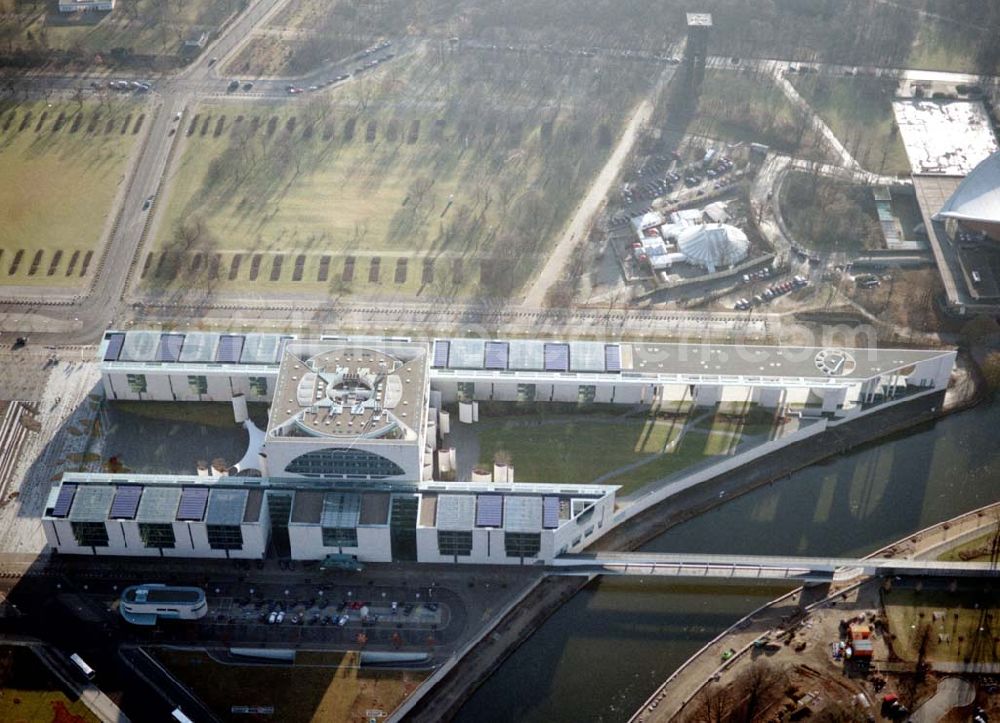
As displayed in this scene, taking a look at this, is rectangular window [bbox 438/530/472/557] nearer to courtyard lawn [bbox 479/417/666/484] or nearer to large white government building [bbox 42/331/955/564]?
large white government building [bbox 42/331/955/564]

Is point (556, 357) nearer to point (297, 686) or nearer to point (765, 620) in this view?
point (765, 620)

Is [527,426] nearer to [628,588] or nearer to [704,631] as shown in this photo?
[628,588]

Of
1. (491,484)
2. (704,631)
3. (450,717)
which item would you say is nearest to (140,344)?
(491,484)

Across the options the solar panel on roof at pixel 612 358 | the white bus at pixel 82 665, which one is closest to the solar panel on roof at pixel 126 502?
the white bus at pixel 82 665

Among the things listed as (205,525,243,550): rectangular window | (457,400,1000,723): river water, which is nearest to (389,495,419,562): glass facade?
(205,525,243,550): rectangular window

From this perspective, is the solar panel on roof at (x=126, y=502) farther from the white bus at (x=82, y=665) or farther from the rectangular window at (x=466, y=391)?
the rectangular window at (x=466, y=391)

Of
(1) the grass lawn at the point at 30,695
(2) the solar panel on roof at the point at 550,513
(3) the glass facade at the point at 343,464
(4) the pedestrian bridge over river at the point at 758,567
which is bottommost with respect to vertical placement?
(1) the grass lawn at the point at 30,695
